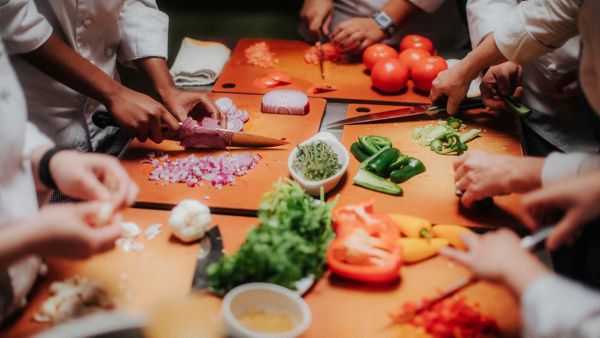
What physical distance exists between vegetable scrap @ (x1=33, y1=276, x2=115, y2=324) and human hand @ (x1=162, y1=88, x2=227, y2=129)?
0.81 metres

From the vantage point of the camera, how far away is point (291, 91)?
7.29ft

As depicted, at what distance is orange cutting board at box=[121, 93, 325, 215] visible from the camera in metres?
1.69

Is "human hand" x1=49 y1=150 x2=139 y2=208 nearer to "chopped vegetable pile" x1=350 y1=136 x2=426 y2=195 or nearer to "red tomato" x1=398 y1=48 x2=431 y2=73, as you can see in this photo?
"chopped vegetable pile" x1=350 y1=136 x2=426 y2=195

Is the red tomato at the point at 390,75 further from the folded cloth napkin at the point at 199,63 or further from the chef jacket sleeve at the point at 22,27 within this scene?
the chef jacket sleeve at the point at 22,27

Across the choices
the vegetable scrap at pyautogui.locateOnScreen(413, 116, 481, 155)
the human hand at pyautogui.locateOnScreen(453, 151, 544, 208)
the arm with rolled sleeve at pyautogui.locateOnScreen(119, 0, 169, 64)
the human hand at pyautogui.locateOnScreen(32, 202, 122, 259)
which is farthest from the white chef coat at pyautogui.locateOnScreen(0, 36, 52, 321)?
the vegetable scrap at pyautogui.locateOnScreen(413, 116, 481, 155)

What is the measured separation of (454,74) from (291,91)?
0.66 meters

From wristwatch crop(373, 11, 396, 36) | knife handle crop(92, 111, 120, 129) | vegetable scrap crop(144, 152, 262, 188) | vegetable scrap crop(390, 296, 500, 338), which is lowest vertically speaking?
vegetable scrap crop(144, 152, 262, 188)

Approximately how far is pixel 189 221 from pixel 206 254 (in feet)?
0.34

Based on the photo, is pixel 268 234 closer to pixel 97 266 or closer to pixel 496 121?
pixel 97 266

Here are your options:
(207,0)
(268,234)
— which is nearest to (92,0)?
(268,234)

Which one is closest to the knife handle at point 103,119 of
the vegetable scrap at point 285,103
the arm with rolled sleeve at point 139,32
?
→ the arm with rolled sleeve at point 139,32

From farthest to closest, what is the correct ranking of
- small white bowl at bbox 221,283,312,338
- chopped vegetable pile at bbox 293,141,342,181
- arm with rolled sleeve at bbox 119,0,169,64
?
arm with rolled sleeve at bbox 119,0,169,64
chopped vegetable pile at bbox 293,141,342,181
small white bowl at bbox 221,283,312,338

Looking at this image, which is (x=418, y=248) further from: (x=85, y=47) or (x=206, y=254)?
(x=85, y=47)

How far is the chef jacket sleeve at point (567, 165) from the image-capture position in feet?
4.07
